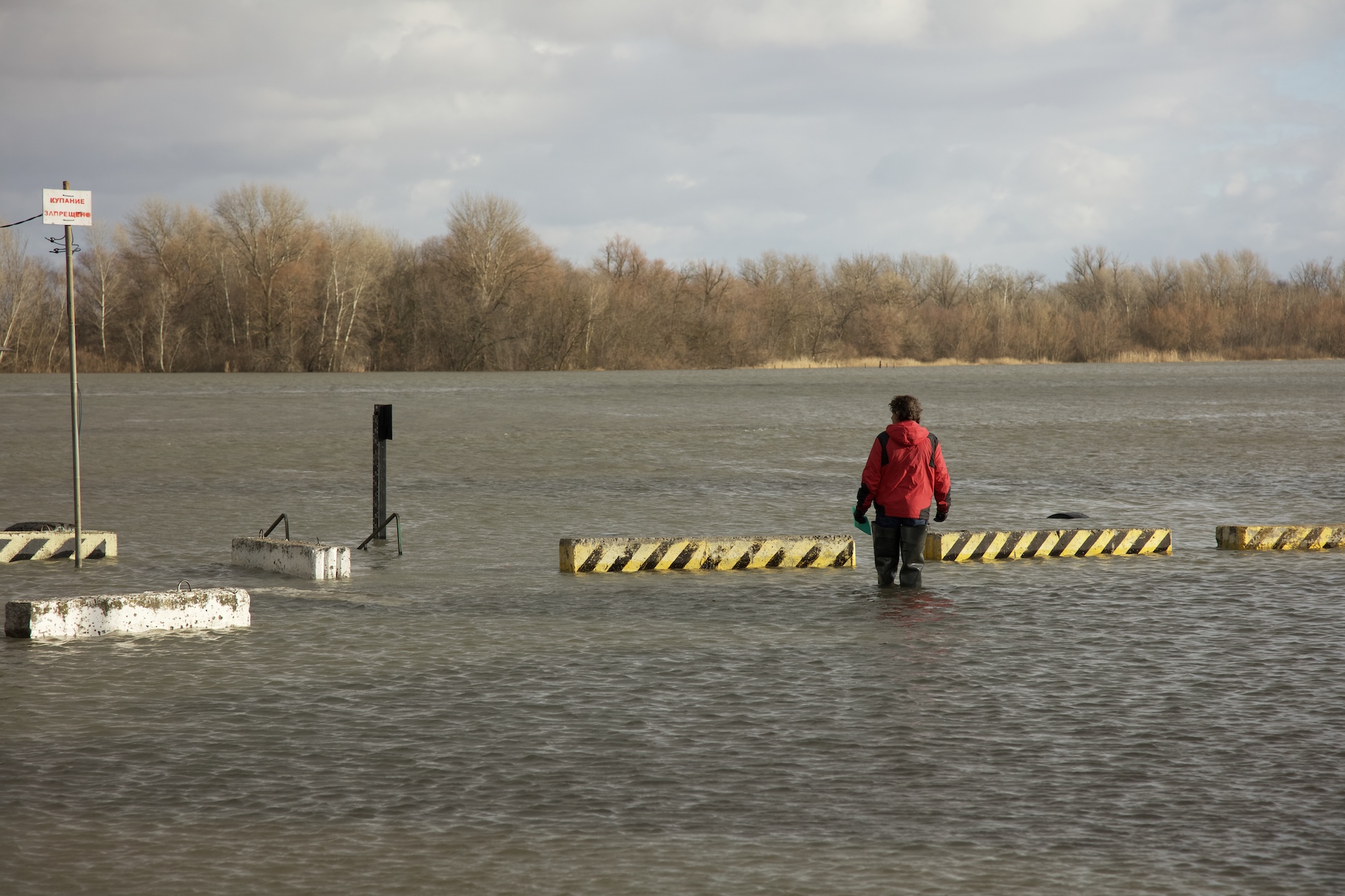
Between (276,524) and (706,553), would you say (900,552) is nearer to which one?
(706,553)

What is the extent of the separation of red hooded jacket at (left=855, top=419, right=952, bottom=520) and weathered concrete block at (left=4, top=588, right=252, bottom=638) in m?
4.79

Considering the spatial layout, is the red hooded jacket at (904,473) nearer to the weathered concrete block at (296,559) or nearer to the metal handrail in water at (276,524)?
the weathered concrete block at (296,559)

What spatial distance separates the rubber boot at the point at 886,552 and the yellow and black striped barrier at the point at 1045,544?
1.68m

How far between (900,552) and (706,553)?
190 centimetres

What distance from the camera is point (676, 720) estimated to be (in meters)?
7.27

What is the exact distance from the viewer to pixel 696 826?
18.4 feet

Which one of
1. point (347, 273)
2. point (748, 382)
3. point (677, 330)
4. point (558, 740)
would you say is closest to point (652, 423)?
point (558, 740)

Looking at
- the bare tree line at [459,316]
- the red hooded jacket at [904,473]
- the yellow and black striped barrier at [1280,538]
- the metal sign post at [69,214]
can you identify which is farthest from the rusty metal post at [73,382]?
the bare tree line at [459,316]

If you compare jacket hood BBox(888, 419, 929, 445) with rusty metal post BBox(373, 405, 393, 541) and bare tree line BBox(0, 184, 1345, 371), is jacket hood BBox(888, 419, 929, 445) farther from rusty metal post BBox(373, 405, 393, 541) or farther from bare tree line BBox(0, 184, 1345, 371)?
bare tree line BBox(0, 184, 1345, 371)

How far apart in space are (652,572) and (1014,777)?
21.4 feet

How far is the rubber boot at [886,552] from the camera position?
1139 centimetres

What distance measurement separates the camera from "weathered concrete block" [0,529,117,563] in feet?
41.9

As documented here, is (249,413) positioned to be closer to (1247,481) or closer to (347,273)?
(1247,481)

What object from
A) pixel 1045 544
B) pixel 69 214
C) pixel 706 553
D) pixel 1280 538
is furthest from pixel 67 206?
pixel 1280 538
